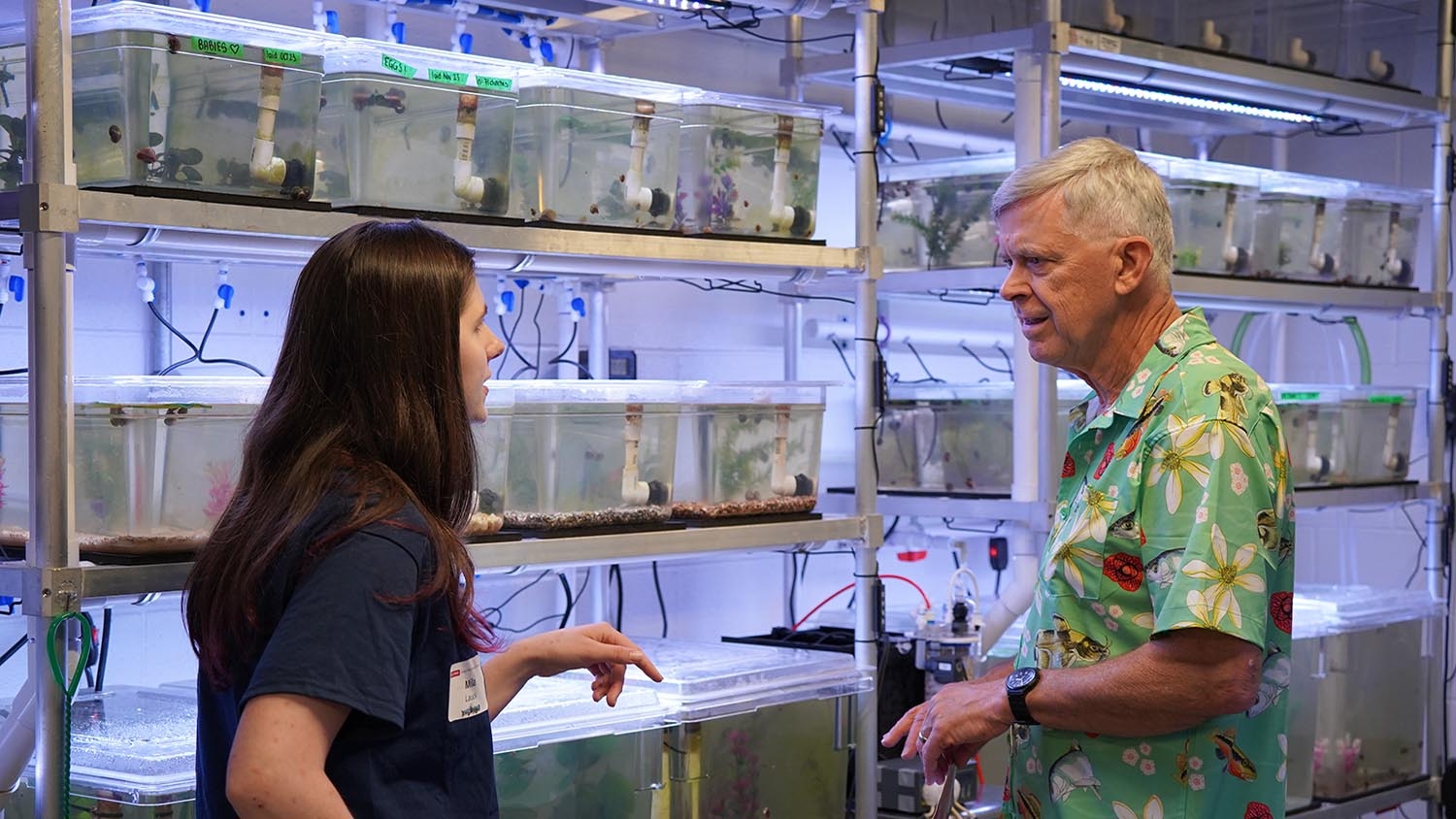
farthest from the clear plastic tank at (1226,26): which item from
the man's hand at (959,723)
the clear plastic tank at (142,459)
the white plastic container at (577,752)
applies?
the clear plastic tank at (142,459)

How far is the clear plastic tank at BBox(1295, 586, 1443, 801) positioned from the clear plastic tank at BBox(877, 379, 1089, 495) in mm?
984

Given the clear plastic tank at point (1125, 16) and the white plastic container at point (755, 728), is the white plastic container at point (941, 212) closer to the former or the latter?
the clear plastic tank at point (1125, 16)

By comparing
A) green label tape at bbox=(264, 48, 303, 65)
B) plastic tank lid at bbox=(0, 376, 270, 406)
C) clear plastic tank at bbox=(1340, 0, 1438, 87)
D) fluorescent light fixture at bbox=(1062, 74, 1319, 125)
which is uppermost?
clear plastic tank at bbox=(1340, 0, 1438, 87)

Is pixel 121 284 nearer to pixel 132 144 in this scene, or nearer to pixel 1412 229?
pixel 132 144

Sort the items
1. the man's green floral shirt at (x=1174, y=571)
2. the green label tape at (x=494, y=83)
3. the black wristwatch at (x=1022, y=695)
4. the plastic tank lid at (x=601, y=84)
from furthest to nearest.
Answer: the plastic tank lid at (x=601, y=84) → the green label tape at (x=494, y=83) → the black wristwatch at (x=1022, y=695) → the man's green floral shirt at (x=1174, y=571)

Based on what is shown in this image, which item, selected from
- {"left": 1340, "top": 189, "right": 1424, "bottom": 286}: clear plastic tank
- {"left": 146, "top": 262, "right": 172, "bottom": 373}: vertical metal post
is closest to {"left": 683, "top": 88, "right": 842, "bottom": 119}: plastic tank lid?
{"left": 146, "top": 262, "right": 172, "bottom": 373}: vertical metal post

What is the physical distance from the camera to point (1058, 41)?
11.3ft

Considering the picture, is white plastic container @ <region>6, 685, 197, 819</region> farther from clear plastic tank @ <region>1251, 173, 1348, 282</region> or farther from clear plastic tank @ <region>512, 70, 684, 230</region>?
clear plastic tank @ <region>1251, 173, 1348, 282</region>

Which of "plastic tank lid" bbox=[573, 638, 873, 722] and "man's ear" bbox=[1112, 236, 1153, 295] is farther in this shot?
"plastic tank lid" bbox=[573, 638, 873, 722]

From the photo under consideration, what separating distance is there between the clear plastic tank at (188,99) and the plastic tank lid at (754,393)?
2.89 feet

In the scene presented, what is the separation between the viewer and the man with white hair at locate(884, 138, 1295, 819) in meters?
1.90

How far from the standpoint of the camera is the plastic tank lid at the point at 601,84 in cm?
271

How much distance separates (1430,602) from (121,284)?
136 inches

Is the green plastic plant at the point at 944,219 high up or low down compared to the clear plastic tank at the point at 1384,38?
down
